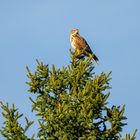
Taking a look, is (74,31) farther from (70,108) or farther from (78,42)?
(70,108)

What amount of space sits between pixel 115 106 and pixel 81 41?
690 cm

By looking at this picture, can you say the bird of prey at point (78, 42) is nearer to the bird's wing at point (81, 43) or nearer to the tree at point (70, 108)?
the bird's wing at point (81, 43)

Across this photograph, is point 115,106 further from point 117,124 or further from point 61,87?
point 61,87

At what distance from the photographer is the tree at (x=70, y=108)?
598 inches

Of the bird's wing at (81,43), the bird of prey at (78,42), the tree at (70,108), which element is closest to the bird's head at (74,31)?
the bird of prey at (78,42)

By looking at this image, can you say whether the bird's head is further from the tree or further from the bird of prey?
the tree

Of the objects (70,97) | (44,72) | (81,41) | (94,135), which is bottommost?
(94,135)

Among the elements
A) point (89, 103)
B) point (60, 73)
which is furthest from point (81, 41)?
point (89, 103)

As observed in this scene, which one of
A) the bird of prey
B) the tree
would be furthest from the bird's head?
the tree

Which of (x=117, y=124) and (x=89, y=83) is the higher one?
(x=89, y=83)

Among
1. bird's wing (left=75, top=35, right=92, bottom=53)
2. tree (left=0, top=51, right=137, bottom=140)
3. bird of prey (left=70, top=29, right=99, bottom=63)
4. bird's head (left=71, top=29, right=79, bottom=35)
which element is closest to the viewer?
tree (left=0, top=51, right=137, bottom=140)

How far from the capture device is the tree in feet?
49.9

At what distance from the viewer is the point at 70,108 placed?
15.7 meters

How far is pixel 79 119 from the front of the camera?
1516cm
